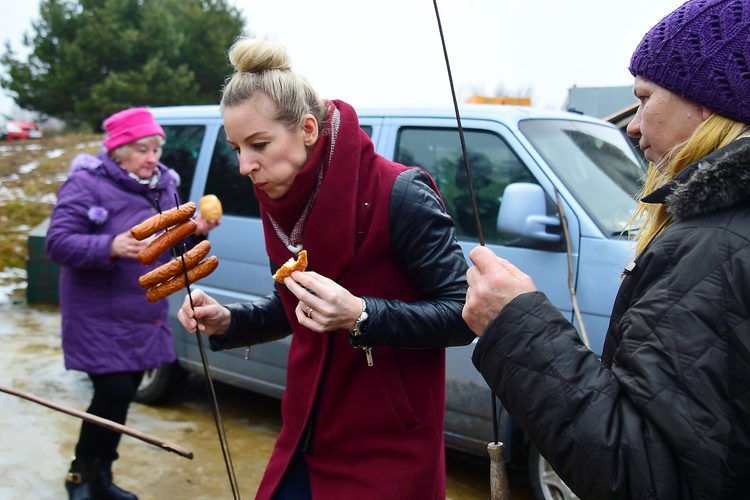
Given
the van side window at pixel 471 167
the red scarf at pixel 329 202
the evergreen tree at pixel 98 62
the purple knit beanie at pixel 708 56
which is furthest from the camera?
the evergreen tree at pixel 98 62

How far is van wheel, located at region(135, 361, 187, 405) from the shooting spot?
5.20 metres

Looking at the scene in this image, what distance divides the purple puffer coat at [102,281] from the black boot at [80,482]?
0.52 m

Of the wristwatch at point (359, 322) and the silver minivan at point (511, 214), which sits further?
the silver minivan at point (511, 214)

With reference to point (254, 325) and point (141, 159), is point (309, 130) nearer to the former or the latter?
point (254, 325)

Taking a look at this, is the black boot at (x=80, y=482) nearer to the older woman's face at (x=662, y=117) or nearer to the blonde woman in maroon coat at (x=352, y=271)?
the blonde woman in maroon coat at (x=352, y=271)

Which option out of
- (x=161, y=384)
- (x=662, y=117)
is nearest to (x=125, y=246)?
(x=161, y=384)

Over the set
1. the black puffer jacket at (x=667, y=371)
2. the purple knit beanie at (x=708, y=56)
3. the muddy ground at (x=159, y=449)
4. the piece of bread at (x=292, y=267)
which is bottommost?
the muddy ground at (x=159, y=449)

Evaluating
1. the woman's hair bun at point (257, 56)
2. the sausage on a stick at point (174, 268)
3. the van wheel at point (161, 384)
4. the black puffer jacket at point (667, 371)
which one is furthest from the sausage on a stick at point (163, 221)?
the van wheel at point (161, 384)

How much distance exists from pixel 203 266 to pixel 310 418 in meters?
0.71

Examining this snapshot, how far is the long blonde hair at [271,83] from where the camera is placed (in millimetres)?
1922

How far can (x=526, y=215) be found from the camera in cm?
338

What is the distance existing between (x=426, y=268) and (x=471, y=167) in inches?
78.9

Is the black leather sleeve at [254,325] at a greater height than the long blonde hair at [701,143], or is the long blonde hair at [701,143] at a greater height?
the long blonde hair at [701,143]

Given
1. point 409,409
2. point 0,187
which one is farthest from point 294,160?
point 0,187
